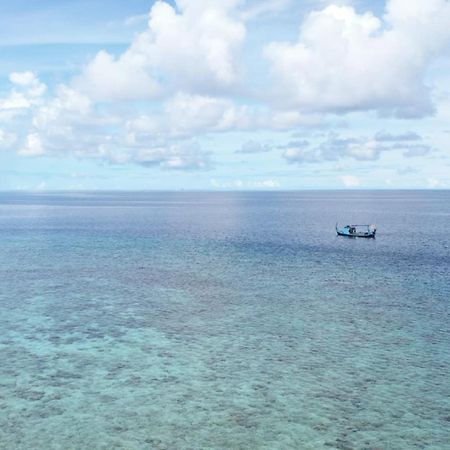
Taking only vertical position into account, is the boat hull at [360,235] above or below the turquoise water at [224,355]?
above

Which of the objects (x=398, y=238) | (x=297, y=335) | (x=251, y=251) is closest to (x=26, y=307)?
(x=297, y=335)

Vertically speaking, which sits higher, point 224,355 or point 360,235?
point 360,235

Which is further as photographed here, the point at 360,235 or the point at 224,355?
the point at 360,235

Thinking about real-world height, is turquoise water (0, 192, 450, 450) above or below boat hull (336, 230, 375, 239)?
below

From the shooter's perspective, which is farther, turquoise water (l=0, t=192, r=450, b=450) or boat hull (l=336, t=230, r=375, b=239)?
boat hull (l=336, t=230, r=375, b=239)

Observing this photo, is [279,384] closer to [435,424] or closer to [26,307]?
[435,424]

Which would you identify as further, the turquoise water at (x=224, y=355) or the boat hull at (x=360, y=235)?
the boat hull at (x=360, y=235)

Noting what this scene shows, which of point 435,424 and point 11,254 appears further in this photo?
point 11,254

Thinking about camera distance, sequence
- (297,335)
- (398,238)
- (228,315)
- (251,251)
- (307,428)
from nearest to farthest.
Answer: (307,428), (297,335), (228,315), (251,251), (398,238)
